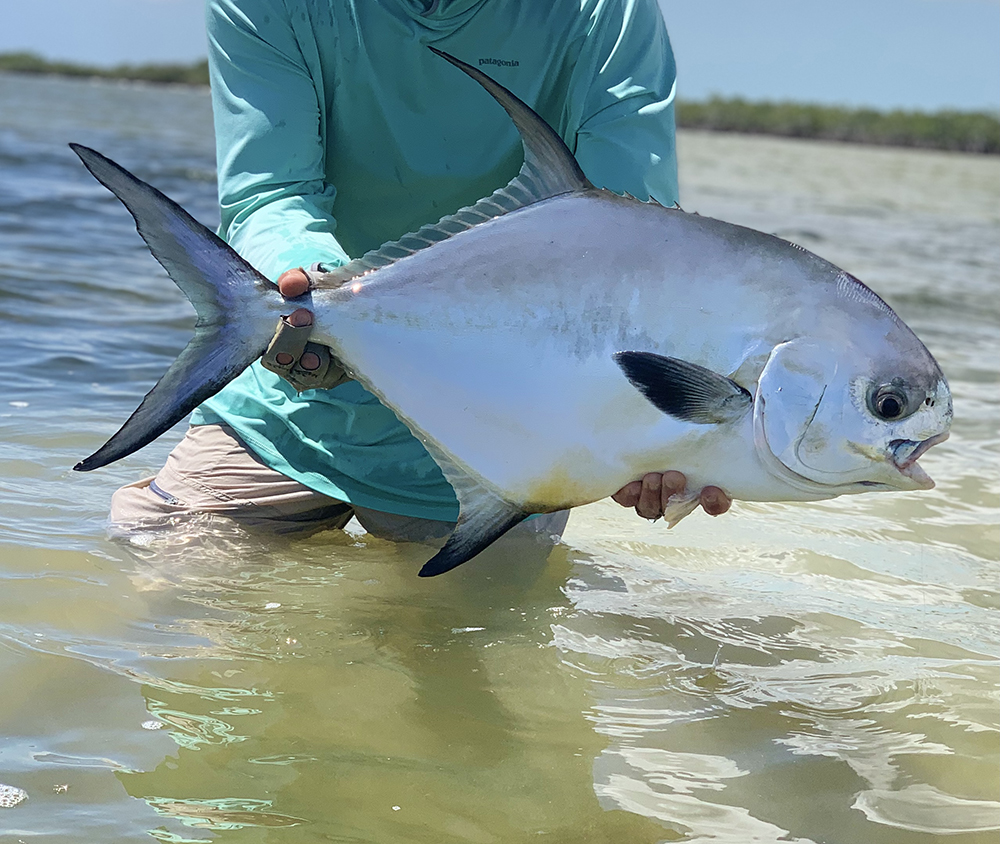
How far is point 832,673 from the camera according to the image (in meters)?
2.78

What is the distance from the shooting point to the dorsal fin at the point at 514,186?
2.12 metres

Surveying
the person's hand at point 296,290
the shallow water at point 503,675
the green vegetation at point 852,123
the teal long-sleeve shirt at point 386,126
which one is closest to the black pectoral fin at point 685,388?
the person's hand at point 296,290

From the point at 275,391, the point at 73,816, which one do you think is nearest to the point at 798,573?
the point at 275,391

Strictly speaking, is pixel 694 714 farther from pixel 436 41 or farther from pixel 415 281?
pixel 436 41

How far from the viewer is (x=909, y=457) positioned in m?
2.04

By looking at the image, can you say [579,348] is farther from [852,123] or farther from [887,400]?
[852,123]

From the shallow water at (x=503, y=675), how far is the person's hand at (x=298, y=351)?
63cm

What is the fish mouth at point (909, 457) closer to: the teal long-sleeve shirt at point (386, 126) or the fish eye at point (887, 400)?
the fish eye at point (887, 400)

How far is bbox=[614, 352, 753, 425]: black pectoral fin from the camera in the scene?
2002mm

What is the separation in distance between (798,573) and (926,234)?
12.8m

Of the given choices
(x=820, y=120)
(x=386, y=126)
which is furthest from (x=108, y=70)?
(x=386, y=126)

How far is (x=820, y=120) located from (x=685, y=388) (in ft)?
239

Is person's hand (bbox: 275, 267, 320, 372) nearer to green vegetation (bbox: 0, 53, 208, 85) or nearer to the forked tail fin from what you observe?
the forked tail fin

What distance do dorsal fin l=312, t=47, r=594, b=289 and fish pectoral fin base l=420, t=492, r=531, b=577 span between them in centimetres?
48
